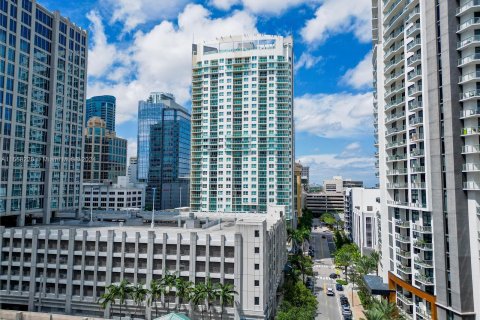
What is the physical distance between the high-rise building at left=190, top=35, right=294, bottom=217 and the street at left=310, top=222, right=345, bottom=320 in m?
24.8

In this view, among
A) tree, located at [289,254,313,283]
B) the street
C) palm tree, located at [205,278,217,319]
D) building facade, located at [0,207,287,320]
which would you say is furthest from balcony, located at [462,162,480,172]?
tree, located at [289,254,313,283]

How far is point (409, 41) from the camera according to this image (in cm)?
6662

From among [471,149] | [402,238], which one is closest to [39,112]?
[402,238]

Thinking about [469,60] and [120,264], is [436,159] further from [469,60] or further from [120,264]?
[120,264]

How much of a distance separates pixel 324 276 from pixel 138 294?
242 ft

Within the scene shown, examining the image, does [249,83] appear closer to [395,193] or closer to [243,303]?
[395,193]

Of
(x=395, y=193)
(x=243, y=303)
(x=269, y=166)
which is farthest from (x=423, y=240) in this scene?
(x=269, y=166)

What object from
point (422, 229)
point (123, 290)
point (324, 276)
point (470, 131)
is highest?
point (470, 131)

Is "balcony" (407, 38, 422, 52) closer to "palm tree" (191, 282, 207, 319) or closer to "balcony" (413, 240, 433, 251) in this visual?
"balcony" (413, 240, 433, 251)

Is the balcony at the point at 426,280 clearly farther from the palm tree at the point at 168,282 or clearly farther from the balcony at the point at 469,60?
the palm tree at the point at 168,282

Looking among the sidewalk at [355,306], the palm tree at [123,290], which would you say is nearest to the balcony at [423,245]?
the sidewalk at [355,306]

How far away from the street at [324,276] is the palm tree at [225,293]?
27544 mm

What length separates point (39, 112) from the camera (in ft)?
305

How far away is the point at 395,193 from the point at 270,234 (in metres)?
28.5
